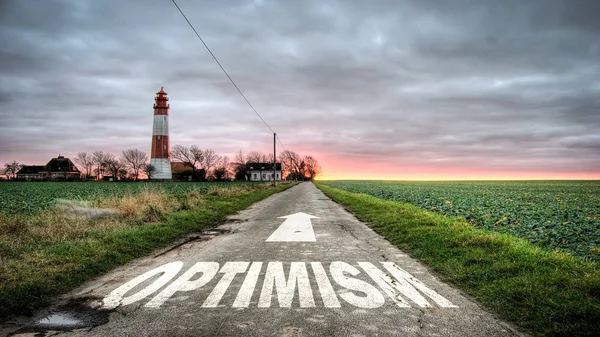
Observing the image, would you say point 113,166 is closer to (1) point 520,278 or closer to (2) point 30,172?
(2) point 30,172

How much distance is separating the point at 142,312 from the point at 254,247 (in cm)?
361

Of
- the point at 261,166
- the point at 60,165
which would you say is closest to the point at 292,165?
the point at 261,166

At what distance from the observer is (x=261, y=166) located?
12862 centimetres

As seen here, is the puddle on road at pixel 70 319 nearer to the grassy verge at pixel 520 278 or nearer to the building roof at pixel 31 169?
the grassy verge at pixel 520 278

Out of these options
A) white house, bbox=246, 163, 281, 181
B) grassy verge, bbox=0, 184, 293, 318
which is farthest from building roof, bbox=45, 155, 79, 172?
grassy verge, bbox=0, 184, 293, 318

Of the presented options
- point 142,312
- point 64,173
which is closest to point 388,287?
point 142,312

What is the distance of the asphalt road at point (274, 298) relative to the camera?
10.6 feet

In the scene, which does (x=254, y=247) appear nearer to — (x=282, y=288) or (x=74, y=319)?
(x=282, y=288)

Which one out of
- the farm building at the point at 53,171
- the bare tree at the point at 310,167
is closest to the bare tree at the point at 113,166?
the farm building at the point at 53,171

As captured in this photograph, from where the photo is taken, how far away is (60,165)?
105 m

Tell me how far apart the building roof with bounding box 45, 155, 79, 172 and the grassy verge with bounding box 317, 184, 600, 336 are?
123364mm

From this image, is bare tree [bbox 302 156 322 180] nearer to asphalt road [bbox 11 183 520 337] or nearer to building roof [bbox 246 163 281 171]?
building roof [bbox 246 163 281 171]

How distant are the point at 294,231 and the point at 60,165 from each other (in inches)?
4828

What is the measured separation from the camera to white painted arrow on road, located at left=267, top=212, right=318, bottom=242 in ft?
26.6
